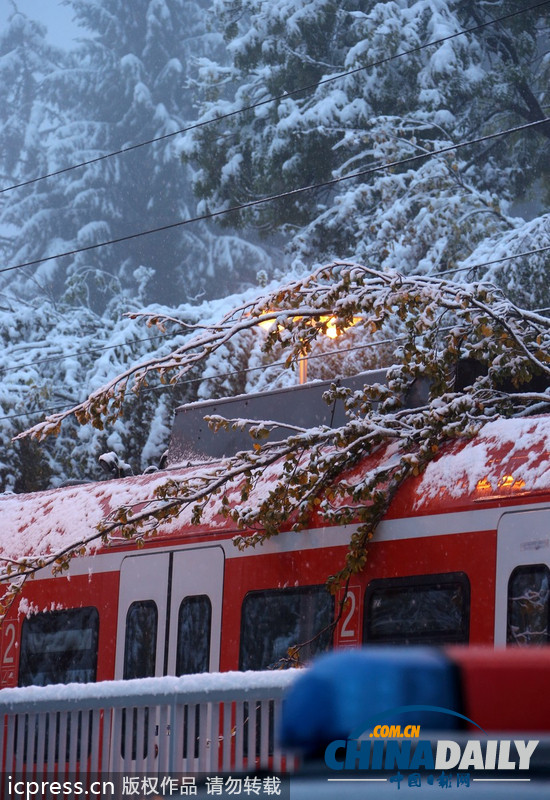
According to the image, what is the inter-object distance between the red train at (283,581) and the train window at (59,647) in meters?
0.01

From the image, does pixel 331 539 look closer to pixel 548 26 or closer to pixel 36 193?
pixel 548 26

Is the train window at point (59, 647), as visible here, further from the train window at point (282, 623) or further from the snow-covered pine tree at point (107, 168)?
the snow-covered pine tree at point (107, 168)

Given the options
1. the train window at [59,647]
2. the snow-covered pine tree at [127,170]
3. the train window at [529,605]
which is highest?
the snow-covered pine tree at [127,170]

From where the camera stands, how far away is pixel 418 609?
330 inches

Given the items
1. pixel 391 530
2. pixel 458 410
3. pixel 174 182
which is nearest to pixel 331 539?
pixel 391 530

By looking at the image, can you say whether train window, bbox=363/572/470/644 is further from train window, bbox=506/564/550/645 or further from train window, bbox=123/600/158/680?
train window, bbox=123/600/158/680

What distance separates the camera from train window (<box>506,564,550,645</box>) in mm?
7578

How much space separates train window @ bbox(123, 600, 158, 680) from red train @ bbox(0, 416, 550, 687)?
1 centimetres

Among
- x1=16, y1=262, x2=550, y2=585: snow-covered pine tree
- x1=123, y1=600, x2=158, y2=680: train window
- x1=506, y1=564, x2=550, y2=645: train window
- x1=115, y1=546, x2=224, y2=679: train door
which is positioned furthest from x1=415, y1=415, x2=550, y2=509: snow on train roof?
x1=123, y1=600, x2=158, y2=680: train window

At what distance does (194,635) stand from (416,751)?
19.8 ft

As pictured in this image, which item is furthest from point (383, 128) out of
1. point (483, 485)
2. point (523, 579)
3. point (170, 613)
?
point (523, 579)

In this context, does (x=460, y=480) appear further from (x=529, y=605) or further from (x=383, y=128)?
(x=383, y=128)

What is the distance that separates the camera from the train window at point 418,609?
8.09m

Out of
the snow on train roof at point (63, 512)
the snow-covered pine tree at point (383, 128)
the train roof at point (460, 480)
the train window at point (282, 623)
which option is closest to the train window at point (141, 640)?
the train roof at point (460, 480)
